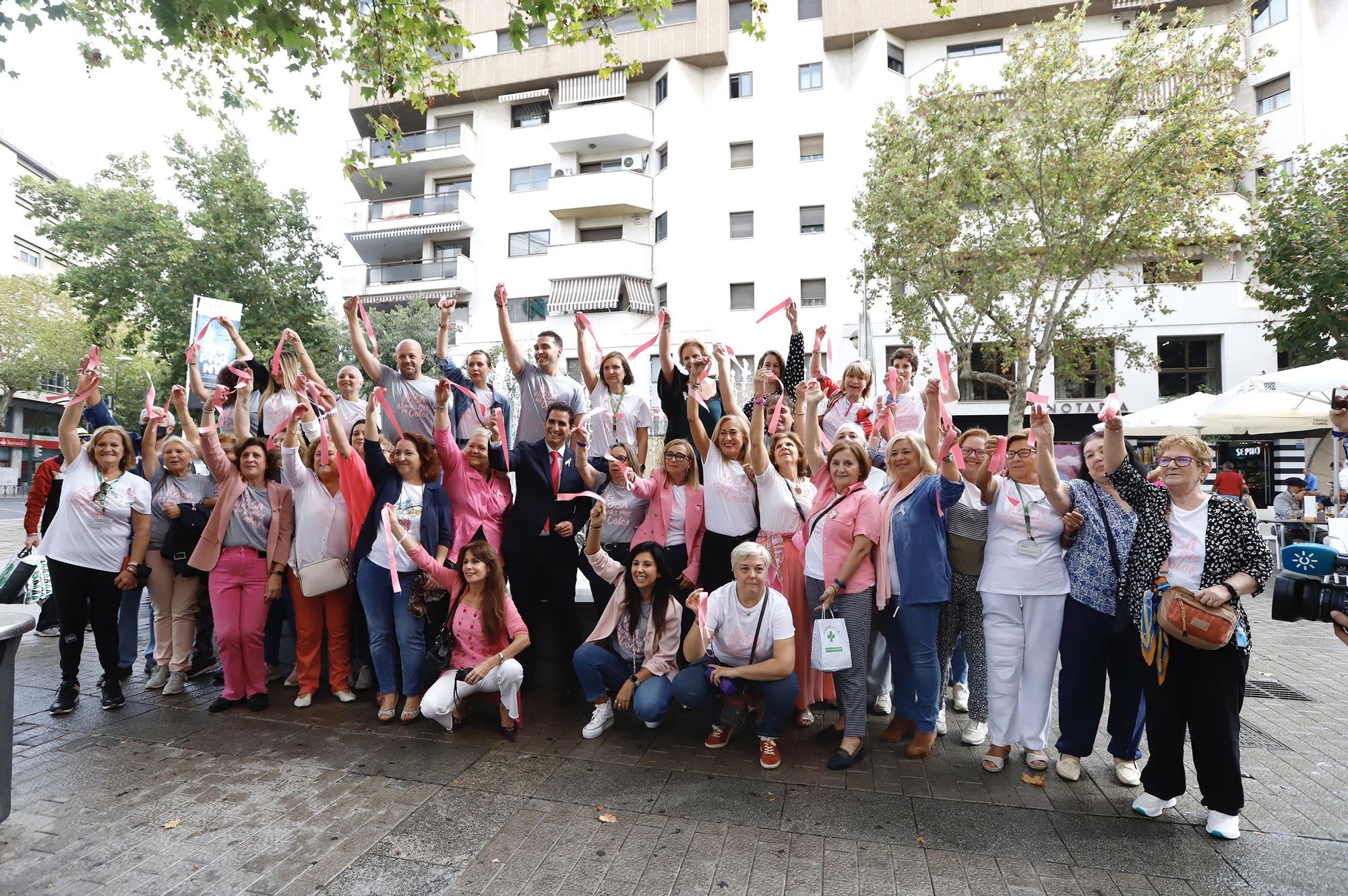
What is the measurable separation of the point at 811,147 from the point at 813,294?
5.26 metres

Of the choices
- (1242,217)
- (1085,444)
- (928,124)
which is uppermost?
(928,124)

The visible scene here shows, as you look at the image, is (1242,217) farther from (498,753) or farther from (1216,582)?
(498,753)

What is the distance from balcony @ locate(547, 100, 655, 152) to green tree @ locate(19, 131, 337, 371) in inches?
400

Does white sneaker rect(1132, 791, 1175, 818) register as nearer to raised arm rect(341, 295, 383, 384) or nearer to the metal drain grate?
the metal drain grate

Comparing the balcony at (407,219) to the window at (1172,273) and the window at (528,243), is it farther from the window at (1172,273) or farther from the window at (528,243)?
the window at (1172,273)

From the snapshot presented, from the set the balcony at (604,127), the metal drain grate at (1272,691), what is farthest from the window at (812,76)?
the metal drain grate at (1272,691)

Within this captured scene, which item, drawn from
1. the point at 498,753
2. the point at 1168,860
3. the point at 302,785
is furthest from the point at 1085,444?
the point at 302,785

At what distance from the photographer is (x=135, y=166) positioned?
73.6ft

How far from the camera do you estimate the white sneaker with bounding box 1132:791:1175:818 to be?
3.69 metres

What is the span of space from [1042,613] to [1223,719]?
939mm

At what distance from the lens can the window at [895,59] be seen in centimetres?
2483

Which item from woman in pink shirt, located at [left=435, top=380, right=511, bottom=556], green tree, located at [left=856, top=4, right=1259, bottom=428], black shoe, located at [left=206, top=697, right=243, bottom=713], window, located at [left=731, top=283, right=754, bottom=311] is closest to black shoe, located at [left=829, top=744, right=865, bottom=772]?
woman in pink shirt, located at [left=435, top=380, right=511, bottom=556]

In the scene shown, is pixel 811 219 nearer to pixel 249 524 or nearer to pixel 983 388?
pixel 983 388

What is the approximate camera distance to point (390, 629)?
5195 mm
